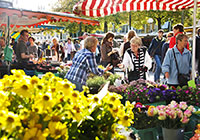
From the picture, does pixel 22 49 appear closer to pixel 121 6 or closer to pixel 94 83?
pixel 94 83

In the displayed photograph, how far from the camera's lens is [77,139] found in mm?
1436

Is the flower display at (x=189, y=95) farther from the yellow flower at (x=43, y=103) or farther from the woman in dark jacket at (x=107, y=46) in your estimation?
the yellow flower at (x=43, y=103)

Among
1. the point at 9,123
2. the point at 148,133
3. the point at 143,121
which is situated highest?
the point at 9,123

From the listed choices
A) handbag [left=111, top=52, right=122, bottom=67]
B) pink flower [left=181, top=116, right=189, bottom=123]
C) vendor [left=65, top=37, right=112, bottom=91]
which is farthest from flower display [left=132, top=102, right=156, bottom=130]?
handbag [left=111, top=52, right=122, bottom=67]

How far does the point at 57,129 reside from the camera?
1.25 meters

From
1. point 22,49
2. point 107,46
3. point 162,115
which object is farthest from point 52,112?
point 22,49

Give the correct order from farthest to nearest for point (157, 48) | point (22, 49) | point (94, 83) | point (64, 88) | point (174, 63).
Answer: point (157, 48), point (22, 49), point (94, 83), point (174, 63), point (64, 88)

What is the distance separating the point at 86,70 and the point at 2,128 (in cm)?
385

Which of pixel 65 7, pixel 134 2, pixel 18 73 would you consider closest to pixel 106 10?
pixel 134 2

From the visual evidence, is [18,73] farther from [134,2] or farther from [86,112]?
[134,2]

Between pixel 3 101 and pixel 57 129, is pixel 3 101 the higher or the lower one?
the higher one

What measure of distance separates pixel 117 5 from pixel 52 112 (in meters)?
4.74

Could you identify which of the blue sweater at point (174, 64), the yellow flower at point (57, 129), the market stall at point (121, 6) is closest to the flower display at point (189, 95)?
the blue sweater at point (174, 64)

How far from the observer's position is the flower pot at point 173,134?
3.10 meters
